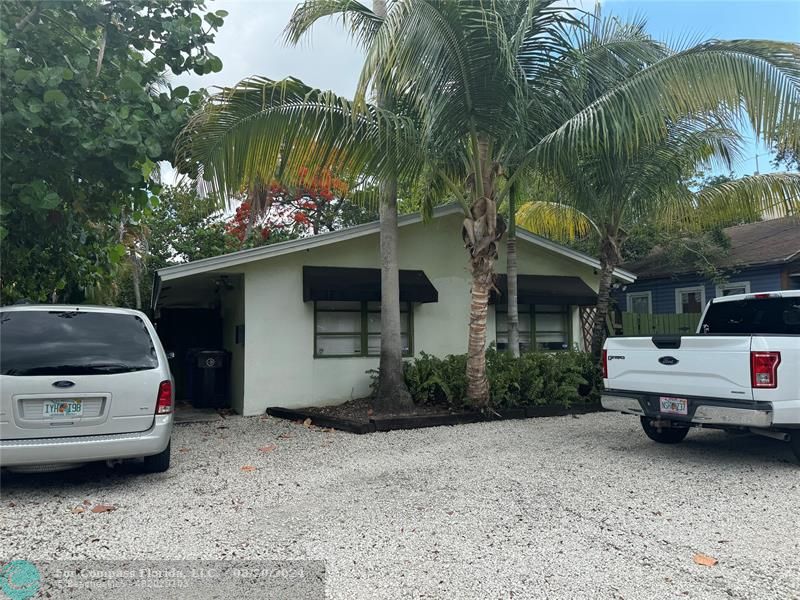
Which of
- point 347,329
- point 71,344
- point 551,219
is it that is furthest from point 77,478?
point 551,219

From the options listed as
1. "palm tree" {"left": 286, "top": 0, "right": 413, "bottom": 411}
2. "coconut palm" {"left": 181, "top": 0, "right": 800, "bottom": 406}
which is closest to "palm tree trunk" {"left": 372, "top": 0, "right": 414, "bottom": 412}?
"palm tree" {"left": 286, "top": 0, "right": 413, "bottom": 411}

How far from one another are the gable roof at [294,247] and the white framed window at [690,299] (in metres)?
7.42

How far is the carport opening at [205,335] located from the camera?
38.5 ft

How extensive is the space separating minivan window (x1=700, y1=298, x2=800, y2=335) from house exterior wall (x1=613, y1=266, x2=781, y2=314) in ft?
32.4

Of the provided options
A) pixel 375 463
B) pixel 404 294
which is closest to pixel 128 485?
pixel 375 463

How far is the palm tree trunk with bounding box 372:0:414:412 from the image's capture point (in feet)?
32.9

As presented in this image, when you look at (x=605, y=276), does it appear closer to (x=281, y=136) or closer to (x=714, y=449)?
(x=714, y=449)

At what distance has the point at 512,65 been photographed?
8.25 meters

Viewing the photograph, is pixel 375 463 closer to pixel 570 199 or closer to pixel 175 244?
pixel 570 199

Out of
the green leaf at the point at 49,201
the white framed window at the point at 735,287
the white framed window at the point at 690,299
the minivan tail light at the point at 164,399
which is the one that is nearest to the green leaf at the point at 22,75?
the green leaf at the point at 49,201

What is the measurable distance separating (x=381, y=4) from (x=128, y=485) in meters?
8.22

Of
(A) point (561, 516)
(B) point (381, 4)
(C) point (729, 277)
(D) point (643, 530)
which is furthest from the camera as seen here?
(C) point (729, 277)

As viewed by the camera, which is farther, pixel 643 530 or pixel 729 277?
pixel 729 277

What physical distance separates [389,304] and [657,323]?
9915mm
